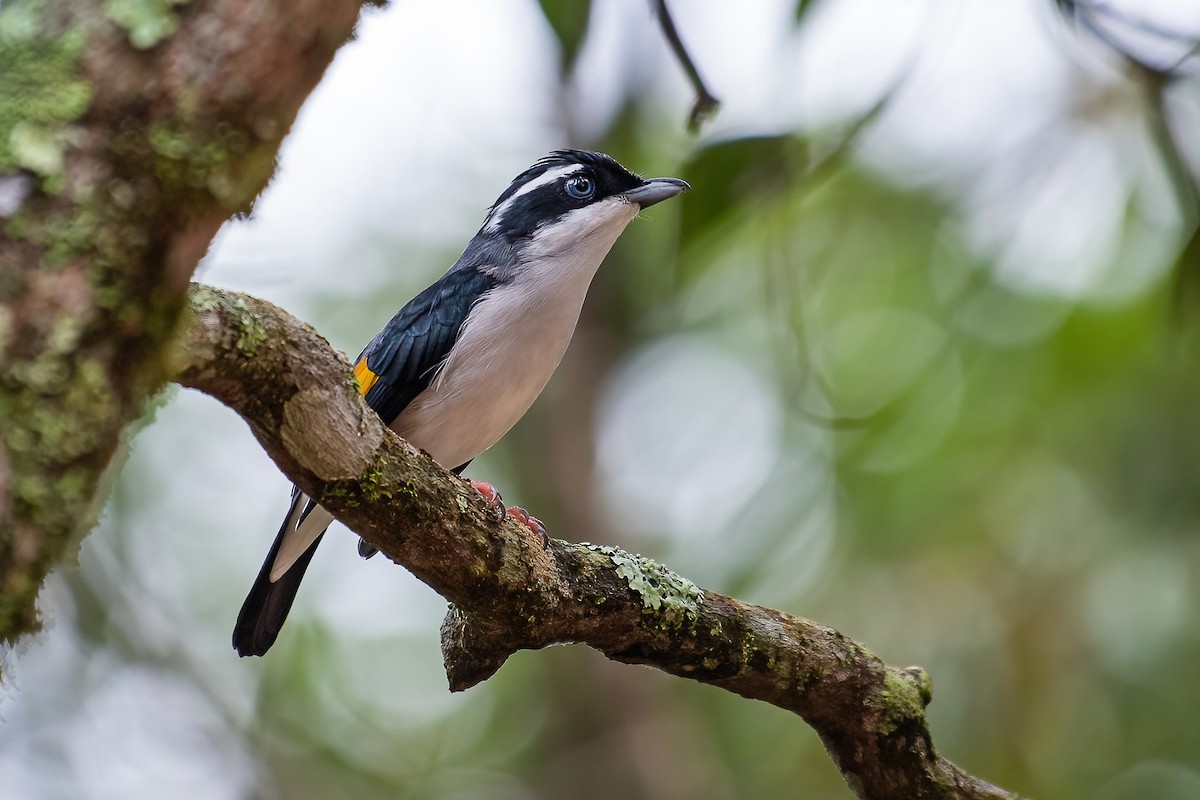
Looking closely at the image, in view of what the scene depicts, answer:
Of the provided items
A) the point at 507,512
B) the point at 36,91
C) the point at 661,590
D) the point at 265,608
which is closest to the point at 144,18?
the point at 36,91

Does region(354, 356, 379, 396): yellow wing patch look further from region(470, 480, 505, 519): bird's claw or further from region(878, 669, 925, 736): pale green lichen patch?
region(878, 669, 925, 736): pale green lichen patch

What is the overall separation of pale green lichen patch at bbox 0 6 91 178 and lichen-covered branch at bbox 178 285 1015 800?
646 millimetres

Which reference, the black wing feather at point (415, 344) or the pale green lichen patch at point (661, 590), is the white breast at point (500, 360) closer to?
the black wing feather at point (415, 344)

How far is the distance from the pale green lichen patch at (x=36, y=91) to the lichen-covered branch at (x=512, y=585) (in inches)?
25.4

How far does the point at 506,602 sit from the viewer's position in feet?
9.50

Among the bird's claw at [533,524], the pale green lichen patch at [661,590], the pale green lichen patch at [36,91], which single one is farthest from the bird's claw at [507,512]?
the pale green lichen patch at [36,91]

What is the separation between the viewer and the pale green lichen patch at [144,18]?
1.22 metres

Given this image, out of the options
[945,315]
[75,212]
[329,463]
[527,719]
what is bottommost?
[527,719]

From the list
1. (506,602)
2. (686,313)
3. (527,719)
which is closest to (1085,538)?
(686,313)

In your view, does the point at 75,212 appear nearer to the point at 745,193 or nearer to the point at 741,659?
the point at 741,659

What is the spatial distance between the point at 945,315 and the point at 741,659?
4.47 meters

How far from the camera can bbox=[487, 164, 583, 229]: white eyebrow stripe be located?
4691 mm

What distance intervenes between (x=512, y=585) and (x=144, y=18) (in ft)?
6.15

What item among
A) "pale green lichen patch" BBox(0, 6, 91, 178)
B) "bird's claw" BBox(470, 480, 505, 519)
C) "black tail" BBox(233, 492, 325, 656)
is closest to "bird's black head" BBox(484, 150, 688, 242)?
"bird's claw" BBox(470, 480, 505, 519)
